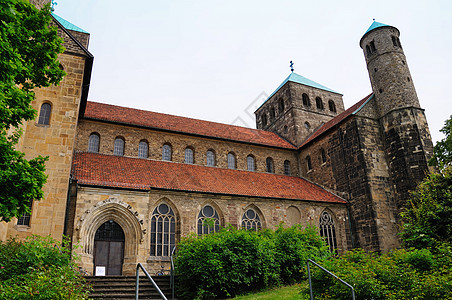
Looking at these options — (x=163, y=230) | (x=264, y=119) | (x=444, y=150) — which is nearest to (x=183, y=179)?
(x=163, y=230)

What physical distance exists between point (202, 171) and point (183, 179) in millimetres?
2540

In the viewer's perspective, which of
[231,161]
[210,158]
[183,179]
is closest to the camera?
[183,179]

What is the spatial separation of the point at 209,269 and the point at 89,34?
16.2m

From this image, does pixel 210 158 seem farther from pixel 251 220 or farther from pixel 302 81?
pixel 302 81

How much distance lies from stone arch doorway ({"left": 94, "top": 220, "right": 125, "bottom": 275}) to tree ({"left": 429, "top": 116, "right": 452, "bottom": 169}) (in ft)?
56.9

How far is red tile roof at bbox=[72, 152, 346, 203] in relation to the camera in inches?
723

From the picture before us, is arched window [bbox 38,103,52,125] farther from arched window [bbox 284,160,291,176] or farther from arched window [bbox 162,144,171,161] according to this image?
arched window [bbox 284,160,291,176]

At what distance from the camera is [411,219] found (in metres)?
18.5

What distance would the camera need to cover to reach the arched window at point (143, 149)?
23222mm

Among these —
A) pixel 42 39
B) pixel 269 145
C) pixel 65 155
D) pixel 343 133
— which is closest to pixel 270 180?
pixel 269 145

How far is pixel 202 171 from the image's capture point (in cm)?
2323

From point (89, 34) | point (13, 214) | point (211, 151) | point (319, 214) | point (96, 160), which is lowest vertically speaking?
point (13, 214)

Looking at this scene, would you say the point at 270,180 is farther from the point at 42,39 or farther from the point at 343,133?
the point at 42,39

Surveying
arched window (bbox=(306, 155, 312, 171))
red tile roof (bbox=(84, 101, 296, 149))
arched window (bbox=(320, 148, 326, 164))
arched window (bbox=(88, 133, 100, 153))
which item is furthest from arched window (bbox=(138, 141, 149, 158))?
arched window (bbox=(320, 148, 326, 164))
